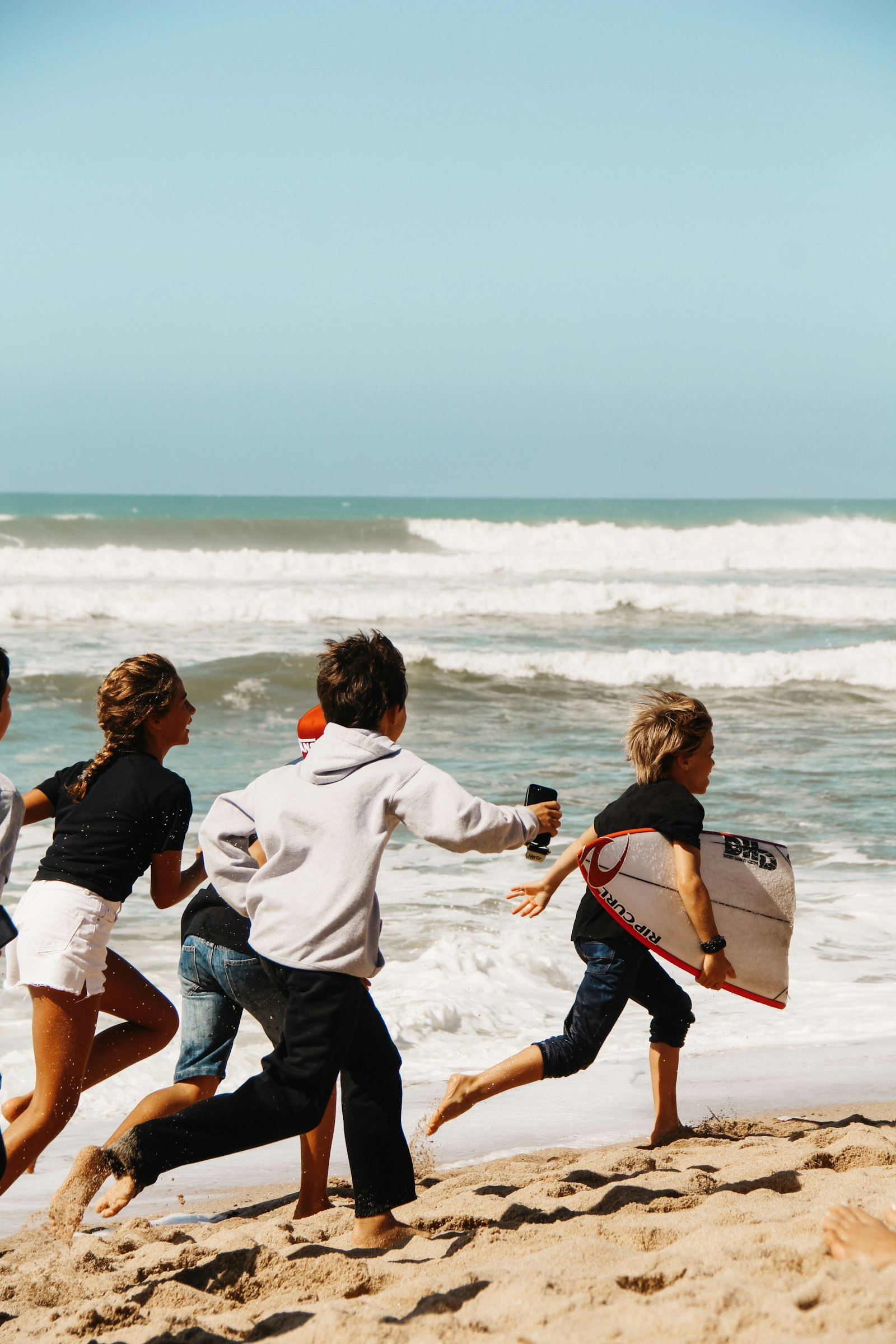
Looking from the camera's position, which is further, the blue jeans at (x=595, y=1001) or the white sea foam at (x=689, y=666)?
the white sea foam at (x=689, y=666)

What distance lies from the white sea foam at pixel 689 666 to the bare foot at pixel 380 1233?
43.4 ft

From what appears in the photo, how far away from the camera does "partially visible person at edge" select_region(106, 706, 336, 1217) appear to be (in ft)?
10.3

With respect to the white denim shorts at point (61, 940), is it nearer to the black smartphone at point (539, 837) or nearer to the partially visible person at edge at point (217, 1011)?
the partially visible person at edge at point (217, 1011)

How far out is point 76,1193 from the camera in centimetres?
302

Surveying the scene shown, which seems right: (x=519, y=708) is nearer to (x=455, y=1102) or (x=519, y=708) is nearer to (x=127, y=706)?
(x=455, y=1102)

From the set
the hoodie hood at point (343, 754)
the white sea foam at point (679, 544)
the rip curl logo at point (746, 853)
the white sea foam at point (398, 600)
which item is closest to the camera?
the hoodie hood at point (343, 754)


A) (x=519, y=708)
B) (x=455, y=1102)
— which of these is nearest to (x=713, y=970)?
(x=455, y=1102)

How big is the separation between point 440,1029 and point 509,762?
601cm

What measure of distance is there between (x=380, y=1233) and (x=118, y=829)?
1255 mm

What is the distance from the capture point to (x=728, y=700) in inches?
600

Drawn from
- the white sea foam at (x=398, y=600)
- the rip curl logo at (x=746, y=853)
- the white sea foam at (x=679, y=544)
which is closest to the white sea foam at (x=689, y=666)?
the white sea foam at (x=398, y=600)

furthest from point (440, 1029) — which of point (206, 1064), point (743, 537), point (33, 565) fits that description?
point (743, 537)

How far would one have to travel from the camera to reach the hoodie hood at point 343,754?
111 inches

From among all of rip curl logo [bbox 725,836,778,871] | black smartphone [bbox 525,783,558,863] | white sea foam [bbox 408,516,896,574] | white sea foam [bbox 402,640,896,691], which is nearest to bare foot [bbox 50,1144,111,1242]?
black smartphone [bbox 525,783,558,863]
